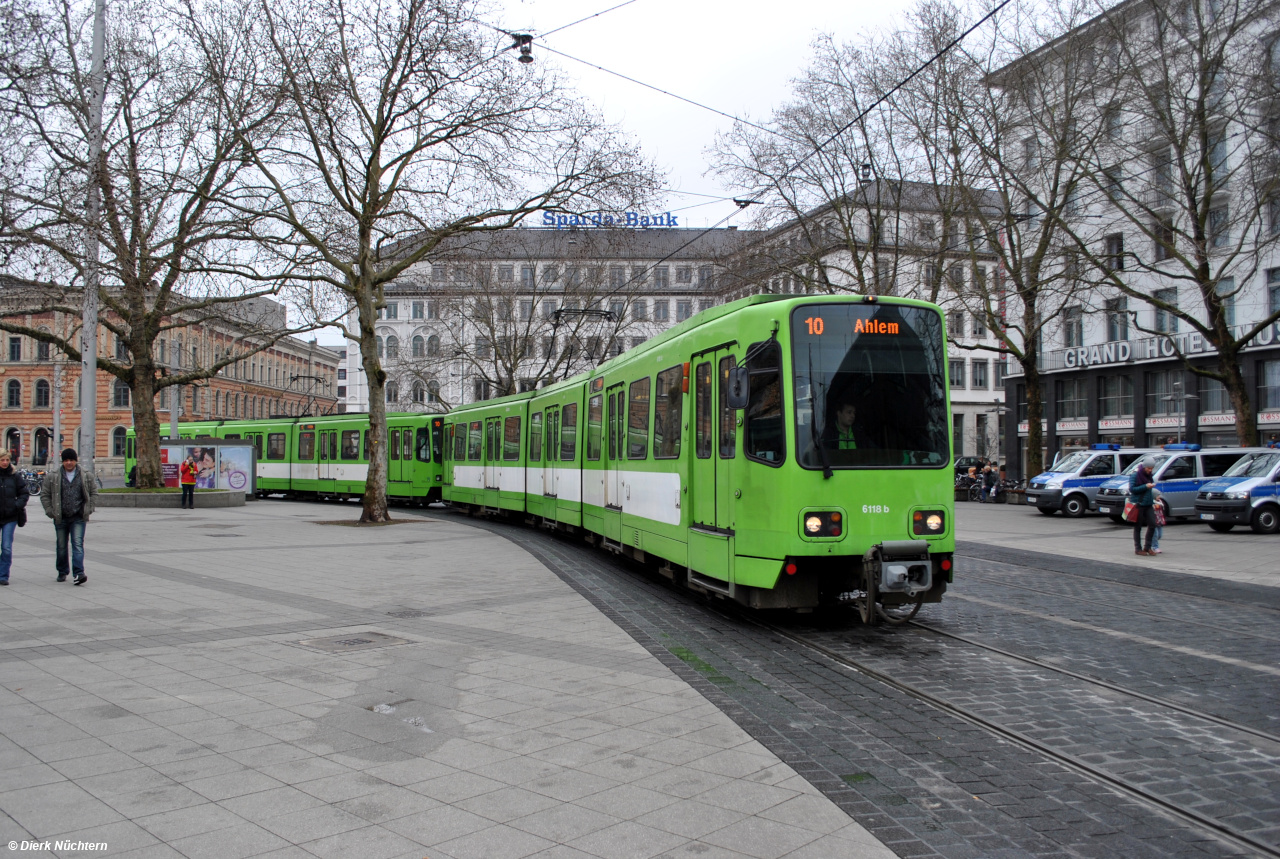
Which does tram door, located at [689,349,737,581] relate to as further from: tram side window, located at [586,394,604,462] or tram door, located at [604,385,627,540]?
tram side window, located at [586,394,604,462]

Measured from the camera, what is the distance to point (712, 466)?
9.56m

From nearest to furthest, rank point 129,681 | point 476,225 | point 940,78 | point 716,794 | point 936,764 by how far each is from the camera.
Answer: point 716,794 → point 936,764 → point 129,681 → point 476,225 → point 940,78

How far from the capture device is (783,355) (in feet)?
27.8

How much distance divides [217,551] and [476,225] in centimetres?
965

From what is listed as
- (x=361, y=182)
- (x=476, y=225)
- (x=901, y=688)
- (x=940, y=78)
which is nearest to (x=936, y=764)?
(x=901, y=688)

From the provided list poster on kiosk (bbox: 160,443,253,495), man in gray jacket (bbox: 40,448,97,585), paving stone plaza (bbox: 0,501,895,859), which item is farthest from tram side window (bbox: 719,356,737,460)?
poster on kiosk (bbox: 160,443,253,495)

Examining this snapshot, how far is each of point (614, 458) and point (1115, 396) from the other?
38.2m

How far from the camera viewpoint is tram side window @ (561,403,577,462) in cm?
1705

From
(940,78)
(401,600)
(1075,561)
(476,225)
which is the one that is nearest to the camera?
(401,600)

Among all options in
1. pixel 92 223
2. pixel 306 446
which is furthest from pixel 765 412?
pixel 306 446

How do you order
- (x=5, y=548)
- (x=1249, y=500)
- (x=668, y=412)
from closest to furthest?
1. (x=668, y=412)
2. (x=5, y=548)
3. (x=1249, y=500)

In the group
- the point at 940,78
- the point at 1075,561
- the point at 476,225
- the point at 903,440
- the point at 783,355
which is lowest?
the point at 1075,561

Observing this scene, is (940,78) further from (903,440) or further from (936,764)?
(936,764)

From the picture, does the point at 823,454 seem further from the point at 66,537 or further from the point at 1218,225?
the point at 1218,225
